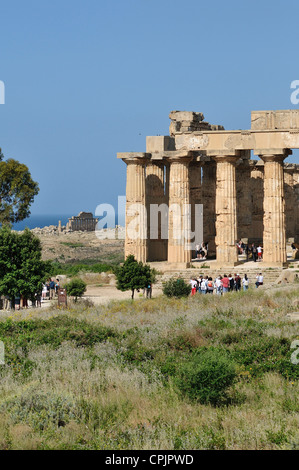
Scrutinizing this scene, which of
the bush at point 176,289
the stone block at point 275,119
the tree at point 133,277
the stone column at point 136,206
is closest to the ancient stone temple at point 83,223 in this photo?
the stone column at point 136,206

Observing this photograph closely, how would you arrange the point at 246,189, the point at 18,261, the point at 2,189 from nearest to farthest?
the point at 18,261 < the point at 246,189 < the point at 2,189

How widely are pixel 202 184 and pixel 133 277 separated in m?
12.0

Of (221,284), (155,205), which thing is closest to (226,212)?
(155,205)

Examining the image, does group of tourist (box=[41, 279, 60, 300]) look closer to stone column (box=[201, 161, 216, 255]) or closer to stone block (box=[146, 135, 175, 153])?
stone block (box=[146, 135, 175, 153])

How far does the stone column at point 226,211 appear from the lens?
37000 millimetres

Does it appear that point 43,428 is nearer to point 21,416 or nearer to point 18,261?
point 21,416

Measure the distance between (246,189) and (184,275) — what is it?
1062cm

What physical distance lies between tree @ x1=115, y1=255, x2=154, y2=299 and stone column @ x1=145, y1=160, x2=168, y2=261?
6880mm

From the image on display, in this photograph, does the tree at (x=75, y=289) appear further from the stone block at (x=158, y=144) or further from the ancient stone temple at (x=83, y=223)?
the ancient stone temple at (x=83, y=223)

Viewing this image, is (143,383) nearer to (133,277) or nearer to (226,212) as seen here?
(133,277)

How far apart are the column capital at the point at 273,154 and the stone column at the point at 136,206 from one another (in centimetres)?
583

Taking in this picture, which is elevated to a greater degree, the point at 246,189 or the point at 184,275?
the point at 246,189
